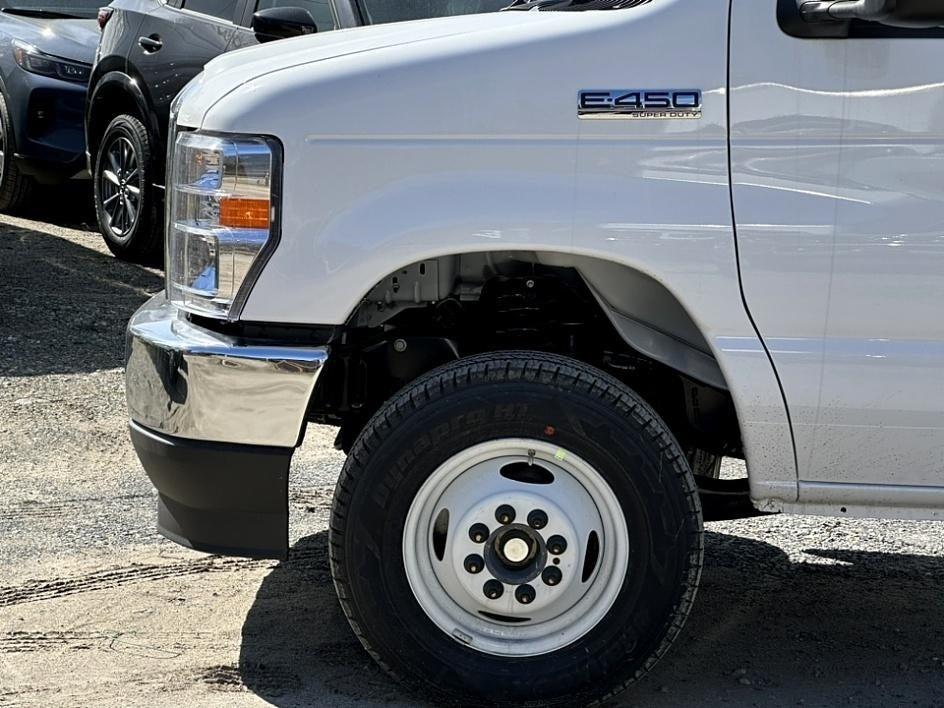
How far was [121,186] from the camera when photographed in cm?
880

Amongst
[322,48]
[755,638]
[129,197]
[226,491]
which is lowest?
[755,638]

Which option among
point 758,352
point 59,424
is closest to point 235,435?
point 758,352

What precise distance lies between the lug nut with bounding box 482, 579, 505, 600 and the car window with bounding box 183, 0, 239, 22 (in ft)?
18.3

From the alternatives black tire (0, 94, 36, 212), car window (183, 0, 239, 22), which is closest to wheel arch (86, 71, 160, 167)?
car window (183, 0, 239, 22)

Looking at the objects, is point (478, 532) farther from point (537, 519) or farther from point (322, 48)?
point (322, 48)

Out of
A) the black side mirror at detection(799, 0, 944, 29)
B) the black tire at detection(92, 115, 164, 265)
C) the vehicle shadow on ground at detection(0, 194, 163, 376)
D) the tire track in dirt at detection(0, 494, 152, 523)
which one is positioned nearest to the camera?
the black side mirror at detection(799, 0, 944, 29)

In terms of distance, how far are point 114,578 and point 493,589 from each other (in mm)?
1525

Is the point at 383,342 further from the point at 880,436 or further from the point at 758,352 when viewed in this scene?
the point at 880,436

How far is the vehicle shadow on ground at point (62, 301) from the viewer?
6801 mm

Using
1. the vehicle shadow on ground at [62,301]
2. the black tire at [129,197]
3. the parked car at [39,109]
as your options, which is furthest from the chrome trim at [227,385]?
the parked car at [39,109]

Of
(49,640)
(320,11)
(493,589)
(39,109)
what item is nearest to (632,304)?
(493,589)

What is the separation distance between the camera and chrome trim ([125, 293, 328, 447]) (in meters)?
3.37

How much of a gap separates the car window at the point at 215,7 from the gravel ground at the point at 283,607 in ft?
10.3

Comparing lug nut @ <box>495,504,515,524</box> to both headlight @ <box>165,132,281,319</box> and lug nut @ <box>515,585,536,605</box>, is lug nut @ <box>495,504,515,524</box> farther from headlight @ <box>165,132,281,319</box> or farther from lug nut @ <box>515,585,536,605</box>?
headlight @ <box>165,132,281,319</box>
